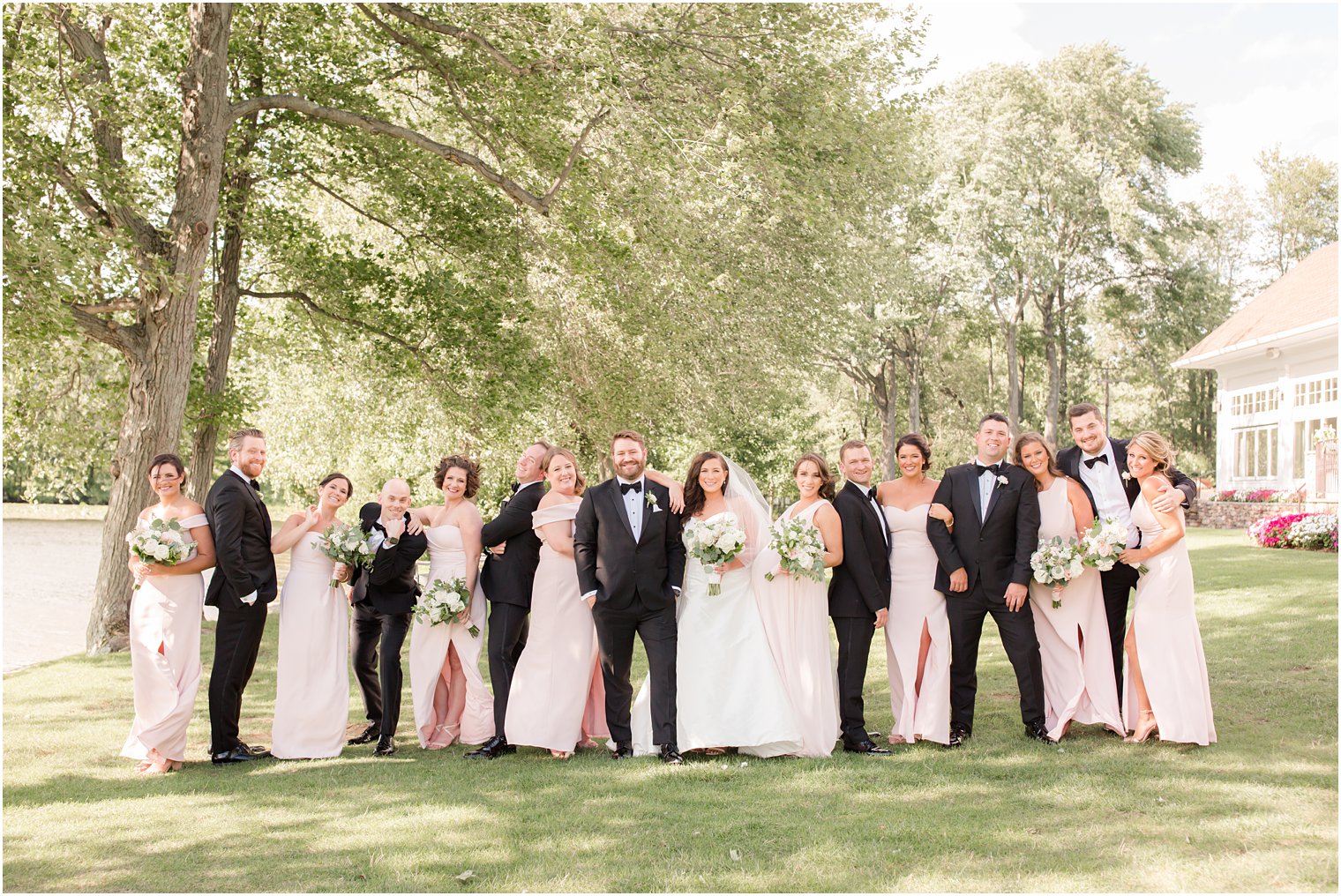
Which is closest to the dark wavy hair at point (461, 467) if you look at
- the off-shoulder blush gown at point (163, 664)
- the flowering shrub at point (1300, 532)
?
the off-shoulder blush gown at point (163, 664)

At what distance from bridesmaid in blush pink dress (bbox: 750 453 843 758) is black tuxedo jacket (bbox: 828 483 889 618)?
0.23 ft

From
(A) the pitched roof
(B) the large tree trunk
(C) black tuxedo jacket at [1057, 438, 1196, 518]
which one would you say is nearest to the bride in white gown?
(C) black tuxedo jacket at [1057, 438, 1196, 518]

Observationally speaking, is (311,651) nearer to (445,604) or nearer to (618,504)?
(445,604)

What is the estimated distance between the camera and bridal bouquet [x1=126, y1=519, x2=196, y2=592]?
7340 mm

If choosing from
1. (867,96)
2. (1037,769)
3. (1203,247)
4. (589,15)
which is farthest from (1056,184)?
(1037,769)

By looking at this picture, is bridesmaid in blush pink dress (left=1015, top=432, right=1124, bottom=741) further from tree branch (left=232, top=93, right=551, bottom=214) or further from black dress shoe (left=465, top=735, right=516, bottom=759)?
tree branch (left=232, top=93, right=551, bottom=214)

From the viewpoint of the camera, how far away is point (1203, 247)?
54.9m

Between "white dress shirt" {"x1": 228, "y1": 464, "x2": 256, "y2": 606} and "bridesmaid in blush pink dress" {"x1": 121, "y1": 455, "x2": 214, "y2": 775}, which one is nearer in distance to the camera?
"bridesmaid in blush pink dress" {"x1": 121, "y1": 455, "x2": 214, "y2": 775}

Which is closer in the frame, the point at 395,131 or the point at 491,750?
the point at 491,750

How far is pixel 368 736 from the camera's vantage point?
28.1 ft

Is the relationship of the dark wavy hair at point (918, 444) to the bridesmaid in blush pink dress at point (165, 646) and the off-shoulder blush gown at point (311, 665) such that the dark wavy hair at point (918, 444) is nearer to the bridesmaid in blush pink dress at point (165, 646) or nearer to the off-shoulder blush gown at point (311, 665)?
the off-shoulder blush gown at point (311, 665)

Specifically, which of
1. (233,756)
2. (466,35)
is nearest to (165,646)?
(233,756)

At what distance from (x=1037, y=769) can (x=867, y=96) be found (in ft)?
42.3

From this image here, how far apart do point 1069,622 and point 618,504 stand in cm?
343
